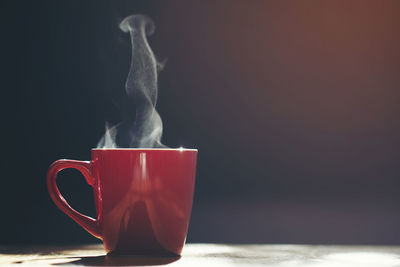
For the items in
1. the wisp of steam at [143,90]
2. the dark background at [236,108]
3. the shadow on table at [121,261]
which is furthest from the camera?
the dark background at [236,108]

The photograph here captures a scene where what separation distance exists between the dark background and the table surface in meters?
0.46

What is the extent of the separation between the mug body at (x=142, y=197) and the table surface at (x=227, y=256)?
2 cm

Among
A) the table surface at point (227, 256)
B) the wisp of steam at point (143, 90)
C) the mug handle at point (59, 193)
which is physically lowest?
the table surface at point (227, 256)

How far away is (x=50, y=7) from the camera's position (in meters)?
1.17

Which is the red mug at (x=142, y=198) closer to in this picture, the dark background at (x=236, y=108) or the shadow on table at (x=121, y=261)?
the shadow on table at (x=121, y=261)

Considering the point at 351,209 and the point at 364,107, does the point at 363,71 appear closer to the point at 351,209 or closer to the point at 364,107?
the point at 364,107

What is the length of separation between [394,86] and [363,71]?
0.08 m

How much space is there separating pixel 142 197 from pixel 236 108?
606 mm

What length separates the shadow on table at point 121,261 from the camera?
22.8 inches

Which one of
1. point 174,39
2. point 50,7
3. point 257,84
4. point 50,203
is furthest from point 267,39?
point 50,203

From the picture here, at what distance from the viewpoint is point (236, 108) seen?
1180 millimetres

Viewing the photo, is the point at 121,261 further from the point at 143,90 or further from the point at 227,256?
the point at 143,90

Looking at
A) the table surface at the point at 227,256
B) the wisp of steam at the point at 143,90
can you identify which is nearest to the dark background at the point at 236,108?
the wisp of steam at the point at 143,90

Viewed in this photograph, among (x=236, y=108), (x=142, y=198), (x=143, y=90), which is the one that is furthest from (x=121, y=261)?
(x=236, y=108)
